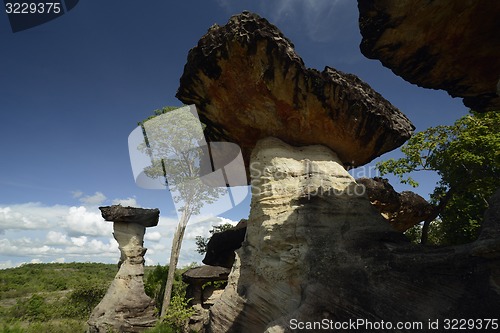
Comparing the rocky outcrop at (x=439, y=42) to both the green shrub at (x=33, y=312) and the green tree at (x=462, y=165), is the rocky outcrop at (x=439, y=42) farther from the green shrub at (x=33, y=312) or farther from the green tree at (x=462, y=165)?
the green shrub at (x=33, y=312)

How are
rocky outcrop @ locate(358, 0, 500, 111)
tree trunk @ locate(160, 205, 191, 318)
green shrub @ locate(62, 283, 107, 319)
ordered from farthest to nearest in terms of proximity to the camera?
green shrub @ locate(62, 283, 107, 319), tree trunk @ locate(160, 205, 191, 318), rocky outcrop @ locate(358, 0, 500, 111)

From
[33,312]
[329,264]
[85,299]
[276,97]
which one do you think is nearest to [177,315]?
[329,264]

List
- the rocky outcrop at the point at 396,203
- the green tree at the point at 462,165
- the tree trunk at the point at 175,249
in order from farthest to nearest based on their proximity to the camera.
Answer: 1. the tree trunk at the point at 175,249
2. the green tree at the point at 462,165
3. the rocky outcrop at the point at 396,203

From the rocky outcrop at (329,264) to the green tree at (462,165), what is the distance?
891cm

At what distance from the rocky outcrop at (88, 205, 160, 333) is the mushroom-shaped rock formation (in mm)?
10775

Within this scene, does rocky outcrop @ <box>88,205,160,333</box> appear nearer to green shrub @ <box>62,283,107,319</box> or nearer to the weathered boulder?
the weathered boulder

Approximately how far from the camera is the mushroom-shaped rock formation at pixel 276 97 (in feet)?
17.2

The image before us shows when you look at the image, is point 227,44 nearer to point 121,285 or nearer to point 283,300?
point 283,300

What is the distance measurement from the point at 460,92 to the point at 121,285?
15.6m

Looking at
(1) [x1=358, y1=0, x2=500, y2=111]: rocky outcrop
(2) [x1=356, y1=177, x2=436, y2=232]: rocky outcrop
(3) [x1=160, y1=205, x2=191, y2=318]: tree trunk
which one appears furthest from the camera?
(3) [x1=160, y1=205, x2=191, y2=318]: tree trunk

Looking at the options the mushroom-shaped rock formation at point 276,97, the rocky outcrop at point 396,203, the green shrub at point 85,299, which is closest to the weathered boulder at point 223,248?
the rocky outcrop at point 396,203

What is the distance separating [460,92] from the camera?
5551 millimetres

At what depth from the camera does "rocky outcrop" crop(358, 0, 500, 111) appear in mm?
3781

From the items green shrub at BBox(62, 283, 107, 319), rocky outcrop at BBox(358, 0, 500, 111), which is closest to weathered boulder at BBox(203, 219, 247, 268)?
rocky outcrop at BBox(358, 0, 500, 111)
